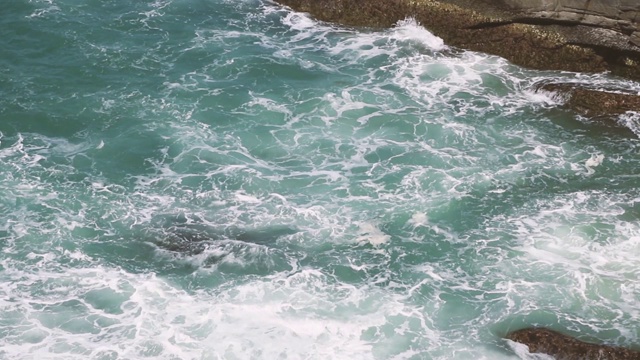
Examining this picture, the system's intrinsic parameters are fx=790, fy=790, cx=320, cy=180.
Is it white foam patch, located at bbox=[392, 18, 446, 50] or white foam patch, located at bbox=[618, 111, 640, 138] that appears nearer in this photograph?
white foam patch, located at bbox=[618, 111, 640, 138]

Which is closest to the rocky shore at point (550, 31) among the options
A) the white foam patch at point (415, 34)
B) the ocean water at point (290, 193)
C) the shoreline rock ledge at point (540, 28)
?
the shoreline rock ledge at point (540, 28)

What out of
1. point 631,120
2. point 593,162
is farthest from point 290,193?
point 631,120

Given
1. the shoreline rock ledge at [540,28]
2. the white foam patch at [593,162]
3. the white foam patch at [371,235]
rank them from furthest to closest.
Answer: the shoreline rock ledge at [540,28]
the white foam patch at [593,162]
the white foam patch at [371,235]

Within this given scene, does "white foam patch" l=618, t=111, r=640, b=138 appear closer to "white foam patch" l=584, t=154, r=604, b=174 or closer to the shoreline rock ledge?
"white foam patch" l=584, t=154, r=604, b=174

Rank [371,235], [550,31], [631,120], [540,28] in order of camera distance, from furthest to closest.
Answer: [540,28], [550,31], [631,120], [371,235]

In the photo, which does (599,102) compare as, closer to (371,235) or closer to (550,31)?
(550,31)

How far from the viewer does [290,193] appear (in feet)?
87.7

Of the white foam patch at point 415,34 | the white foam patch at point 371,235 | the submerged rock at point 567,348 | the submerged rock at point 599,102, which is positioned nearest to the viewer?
the submerged rock at point 567,348

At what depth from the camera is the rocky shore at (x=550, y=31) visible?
3117 centimetres

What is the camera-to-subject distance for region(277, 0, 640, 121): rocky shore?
102ft

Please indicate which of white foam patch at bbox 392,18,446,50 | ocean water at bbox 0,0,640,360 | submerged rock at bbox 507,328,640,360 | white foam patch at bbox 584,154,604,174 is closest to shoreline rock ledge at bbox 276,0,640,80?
white foam patch at bbox 392,18,446,50

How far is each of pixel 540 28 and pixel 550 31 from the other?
16.7 inches

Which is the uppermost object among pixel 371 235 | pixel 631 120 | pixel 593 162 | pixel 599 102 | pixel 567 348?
pixel 599 102

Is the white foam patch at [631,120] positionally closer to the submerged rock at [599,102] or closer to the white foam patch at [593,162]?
the submerged rock at [599,102]
